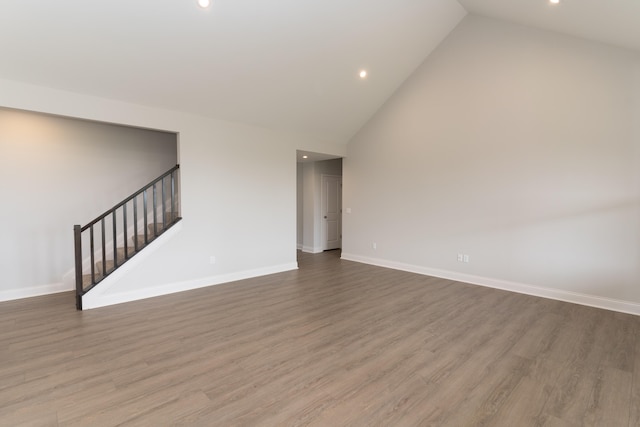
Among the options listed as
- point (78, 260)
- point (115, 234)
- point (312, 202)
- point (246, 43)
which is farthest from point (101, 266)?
point (312, 202)

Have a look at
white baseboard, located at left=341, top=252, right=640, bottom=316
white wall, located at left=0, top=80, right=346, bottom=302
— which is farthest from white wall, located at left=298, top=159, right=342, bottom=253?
white baseboard, located at left=341, top=252, right=640, bottom=316

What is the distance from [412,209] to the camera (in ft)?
19.3

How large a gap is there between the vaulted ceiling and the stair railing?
1332mm

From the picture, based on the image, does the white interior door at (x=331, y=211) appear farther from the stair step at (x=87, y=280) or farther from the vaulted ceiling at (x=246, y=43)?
the stair step at (x=87, y=280)

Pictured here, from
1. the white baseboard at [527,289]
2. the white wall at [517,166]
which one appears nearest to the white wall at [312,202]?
the white wall at [517,166]

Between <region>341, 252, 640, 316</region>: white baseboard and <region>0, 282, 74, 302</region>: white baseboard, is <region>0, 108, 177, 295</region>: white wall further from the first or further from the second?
<region>341, 252, 640, 316</region>: white baseboard

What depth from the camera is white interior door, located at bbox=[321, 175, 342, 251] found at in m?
8.11

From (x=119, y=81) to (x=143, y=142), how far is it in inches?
72.9

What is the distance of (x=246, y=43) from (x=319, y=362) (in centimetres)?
368

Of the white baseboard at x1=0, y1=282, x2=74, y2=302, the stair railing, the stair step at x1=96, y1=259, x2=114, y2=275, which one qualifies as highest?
the stair railing

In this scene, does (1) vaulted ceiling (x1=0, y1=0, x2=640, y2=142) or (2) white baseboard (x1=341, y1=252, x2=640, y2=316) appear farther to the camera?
(2) white baseboard (x1=341, y1=252, x2=640, y2=316)

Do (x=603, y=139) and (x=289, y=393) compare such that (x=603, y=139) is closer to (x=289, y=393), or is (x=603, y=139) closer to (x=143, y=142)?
(x=289, y=393)

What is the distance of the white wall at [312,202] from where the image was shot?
7.86 m

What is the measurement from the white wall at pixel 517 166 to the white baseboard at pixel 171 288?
2448 millimetres
